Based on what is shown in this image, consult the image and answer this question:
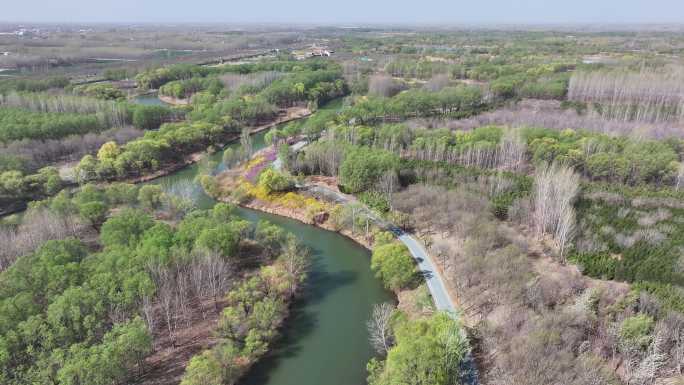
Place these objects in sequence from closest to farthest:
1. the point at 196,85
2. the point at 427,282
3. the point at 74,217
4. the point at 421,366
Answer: the point at 421,366 → the point at 427,282 → the point at 74,217 → the point at 196,85

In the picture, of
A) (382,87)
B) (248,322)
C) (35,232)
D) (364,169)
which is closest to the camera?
(248,322)

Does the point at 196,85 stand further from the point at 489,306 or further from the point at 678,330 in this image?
the point at 678,330

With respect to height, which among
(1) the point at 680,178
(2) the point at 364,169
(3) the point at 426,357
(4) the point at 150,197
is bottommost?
(3) the point at 426,357

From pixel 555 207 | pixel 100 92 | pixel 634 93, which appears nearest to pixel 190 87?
pixel 100 92

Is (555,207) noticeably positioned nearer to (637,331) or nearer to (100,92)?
(637,331)

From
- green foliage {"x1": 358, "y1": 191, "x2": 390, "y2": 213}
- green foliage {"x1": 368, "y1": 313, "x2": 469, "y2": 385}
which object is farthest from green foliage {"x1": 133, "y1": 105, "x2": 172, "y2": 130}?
green foliage {"x1": 368, "y1": 313, "x2": 469, "y2": 385}

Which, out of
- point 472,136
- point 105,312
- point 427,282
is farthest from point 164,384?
point 472,136
